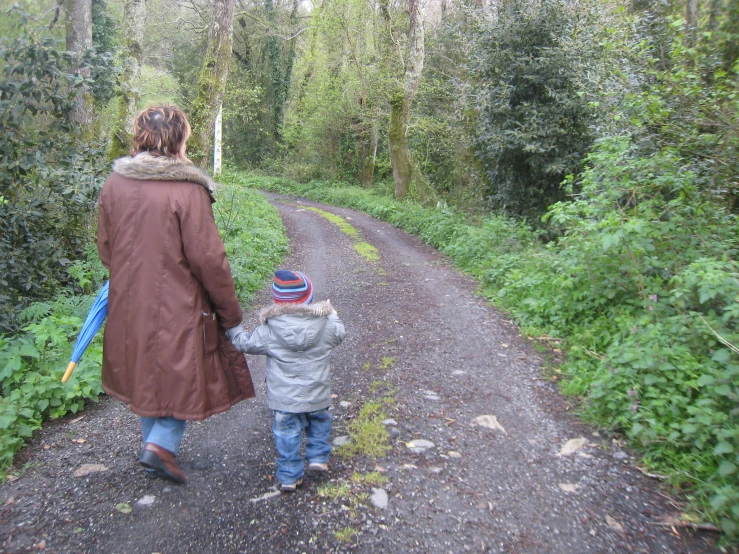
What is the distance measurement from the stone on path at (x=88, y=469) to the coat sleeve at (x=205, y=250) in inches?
61.6

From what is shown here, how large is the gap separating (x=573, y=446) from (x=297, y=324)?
7.57 feet

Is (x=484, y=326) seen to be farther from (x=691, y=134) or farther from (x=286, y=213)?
(x=286, y=213)

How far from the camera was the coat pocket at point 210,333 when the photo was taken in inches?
127

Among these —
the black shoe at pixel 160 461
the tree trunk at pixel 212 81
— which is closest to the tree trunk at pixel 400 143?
the tree trunk at pixel 212 81

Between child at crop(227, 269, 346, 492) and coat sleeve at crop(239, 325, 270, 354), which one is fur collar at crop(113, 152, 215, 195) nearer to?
child at crop(227, 269, 346, 492)

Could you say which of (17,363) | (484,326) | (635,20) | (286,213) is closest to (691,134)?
(635,20)

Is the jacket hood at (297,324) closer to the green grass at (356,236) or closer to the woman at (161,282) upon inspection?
the woman at (161,282)

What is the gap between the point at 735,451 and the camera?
122 inches

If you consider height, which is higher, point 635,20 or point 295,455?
point 635,20

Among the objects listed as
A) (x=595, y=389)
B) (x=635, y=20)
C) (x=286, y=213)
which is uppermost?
(x=635, y=20)

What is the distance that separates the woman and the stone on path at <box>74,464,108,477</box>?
0.78m

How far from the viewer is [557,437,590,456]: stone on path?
3.88m

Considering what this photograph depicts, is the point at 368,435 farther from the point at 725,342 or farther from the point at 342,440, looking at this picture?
the point at 725,342

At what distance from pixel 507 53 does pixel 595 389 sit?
27.6ft
